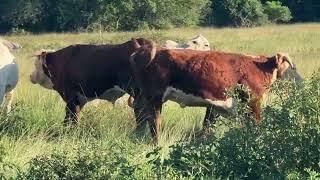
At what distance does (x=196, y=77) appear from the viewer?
11000 millimetres

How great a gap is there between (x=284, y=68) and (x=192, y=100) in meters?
1.47

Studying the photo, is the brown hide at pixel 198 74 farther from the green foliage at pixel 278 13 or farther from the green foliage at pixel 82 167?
the green foliage at pixel 278 13

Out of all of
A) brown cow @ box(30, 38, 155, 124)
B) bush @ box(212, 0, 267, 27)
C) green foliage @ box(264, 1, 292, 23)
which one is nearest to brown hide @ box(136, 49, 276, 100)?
brown cow @ box(30, 38, 155, 124)

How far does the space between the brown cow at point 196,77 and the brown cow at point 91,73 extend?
671mm

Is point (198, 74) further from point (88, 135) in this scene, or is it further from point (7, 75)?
point (7, 75)

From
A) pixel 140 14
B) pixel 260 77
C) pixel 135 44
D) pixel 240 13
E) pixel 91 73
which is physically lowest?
pixel 240 13

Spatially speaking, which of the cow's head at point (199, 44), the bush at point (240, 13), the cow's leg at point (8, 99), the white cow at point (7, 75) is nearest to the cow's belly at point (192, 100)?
the cow's leg at point (8, 99)

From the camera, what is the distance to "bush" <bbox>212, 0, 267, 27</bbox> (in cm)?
5994

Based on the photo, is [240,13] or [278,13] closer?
[240,13]

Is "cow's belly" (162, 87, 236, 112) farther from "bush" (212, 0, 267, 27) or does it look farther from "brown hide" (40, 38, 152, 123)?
"bush" (212, 0, 267, 27)

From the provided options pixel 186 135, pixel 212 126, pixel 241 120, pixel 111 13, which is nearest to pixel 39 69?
pixel 186 135

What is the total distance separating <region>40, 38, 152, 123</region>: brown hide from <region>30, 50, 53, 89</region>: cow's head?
1.27ft

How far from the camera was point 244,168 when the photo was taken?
295 inches

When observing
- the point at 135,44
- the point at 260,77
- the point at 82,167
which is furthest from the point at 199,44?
the point at 82,167
